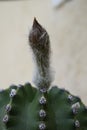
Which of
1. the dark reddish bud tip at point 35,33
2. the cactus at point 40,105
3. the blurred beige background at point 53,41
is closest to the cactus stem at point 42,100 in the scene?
the cactus at point 40,105

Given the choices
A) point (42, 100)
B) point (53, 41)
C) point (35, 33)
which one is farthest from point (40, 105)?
point (53, 41)

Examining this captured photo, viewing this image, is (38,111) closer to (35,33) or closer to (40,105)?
(40,105)

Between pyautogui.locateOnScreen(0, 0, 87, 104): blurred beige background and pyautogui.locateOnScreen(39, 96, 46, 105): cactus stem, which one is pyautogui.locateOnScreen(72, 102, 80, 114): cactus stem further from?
pyautogui.locateOnScreen(0, 0, 87, 104): blurred beige background

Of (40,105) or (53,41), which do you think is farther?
(53,41)

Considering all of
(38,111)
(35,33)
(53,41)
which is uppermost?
(53,41)

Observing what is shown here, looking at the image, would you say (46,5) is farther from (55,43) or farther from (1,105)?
(1,105)

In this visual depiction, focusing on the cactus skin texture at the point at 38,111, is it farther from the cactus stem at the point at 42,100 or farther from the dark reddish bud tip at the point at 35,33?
the dark reddish bud tip at the point at 35,33
